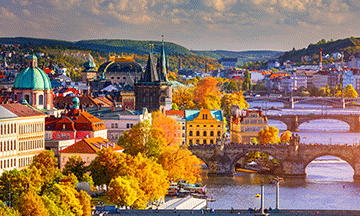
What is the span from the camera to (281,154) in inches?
3893

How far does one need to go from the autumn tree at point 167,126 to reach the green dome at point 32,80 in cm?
Result: 1222

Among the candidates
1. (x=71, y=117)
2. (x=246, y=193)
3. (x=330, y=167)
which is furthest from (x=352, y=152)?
(x=71, y=117)

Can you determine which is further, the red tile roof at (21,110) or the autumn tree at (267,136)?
the autumn tree at (267,136)

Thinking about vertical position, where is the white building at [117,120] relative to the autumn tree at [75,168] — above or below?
above

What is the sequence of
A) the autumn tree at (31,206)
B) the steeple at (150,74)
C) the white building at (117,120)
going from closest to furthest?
the autumn tree at (31,206) < the white building at (117,120) < the steeple at (150,74)

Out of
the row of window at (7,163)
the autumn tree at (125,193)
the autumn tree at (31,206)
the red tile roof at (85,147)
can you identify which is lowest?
the autumn tree at (125,193)

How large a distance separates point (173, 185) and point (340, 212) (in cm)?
2512

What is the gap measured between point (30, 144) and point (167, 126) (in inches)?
1062

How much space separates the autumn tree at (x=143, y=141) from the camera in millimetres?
A: 80875

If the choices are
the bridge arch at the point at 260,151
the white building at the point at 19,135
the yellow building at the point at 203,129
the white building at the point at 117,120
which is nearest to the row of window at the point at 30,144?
the white building at the point at 19,135

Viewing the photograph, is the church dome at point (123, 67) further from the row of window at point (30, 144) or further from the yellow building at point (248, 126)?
the row of window at point (30, 144)

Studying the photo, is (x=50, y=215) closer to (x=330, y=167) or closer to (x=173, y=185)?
(x=173, y=185)

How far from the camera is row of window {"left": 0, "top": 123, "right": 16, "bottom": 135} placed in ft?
218

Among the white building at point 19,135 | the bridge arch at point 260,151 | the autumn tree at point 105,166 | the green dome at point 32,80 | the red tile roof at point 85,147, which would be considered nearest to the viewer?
the white building at point 19,135
